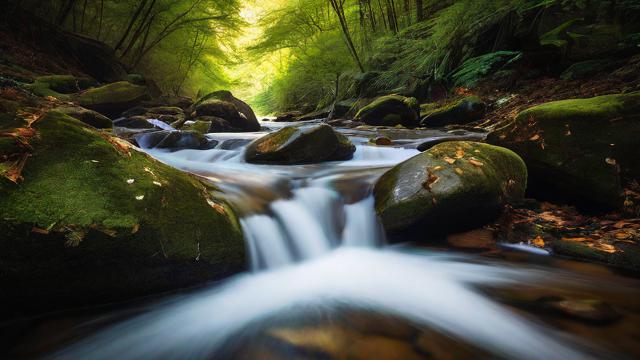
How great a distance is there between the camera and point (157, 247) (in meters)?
1.91

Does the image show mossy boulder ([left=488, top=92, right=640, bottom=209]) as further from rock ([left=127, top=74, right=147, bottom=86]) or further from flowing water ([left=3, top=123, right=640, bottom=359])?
rock ([left=127, top=74, right=147, bottom=86])

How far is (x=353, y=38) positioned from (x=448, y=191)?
1464 cm

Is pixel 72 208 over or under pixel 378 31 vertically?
under

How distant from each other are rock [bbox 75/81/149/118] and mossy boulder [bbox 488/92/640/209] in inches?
373

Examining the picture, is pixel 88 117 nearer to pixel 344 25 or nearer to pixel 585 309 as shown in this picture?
pixel 585 309

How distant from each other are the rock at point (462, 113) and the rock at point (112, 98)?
333 inches

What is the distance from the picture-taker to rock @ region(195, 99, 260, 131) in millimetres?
10273

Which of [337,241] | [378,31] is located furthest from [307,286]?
[378,31]

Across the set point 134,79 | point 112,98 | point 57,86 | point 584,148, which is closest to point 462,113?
point 584,148

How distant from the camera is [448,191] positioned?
9.29ft

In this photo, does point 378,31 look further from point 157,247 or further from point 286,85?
point 157,247

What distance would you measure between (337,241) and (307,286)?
0.75m

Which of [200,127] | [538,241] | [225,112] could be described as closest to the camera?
[538,241]

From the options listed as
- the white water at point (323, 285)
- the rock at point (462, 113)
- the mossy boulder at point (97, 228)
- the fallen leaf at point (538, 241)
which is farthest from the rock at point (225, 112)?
the fallen leaf at point (538, 241)
